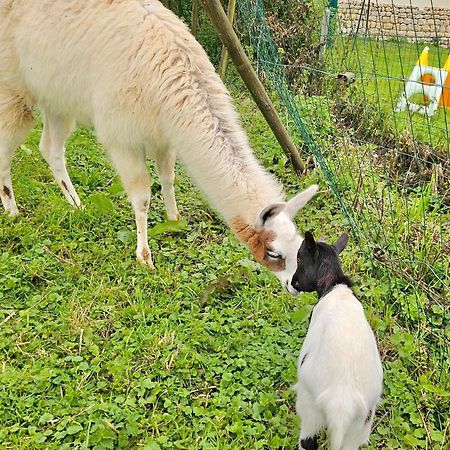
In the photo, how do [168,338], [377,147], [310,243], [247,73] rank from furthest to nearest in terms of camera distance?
[377,147] < [247,73] < [168,338] < [310,243]

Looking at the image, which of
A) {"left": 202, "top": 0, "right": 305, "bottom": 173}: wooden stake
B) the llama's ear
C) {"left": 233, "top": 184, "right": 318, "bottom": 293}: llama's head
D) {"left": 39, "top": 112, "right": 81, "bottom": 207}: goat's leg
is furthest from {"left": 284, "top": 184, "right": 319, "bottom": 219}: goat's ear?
{"left": 39, "top": 112, "right": 81, "bottom": 207}: goat's leg

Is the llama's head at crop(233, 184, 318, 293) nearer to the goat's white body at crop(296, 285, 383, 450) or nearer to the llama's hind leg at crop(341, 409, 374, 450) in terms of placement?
the goat's white body at crop(296, 285, 383, 450)

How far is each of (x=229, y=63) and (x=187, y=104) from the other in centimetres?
430

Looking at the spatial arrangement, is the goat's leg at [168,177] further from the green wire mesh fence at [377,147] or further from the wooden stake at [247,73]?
the green wire mesh fence at [377,147]

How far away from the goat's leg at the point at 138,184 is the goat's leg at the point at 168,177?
297 mm

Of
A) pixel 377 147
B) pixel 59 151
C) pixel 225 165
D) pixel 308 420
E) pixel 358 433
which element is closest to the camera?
pixel 358 433

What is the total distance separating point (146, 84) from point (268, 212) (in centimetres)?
117

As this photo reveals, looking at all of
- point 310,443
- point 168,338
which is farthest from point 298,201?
point 310,443

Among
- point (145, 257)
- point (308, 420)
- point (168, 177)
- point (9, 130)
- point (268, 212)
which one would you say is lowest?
point (145, 257)

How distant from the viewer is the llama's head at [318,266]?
2.76 m

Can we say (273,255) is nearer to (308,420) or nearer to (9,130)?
(308,420)

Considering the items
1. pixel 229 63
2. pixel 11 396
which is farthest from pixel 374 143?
pixel 11 396

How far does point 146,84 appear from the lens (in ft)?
11.9

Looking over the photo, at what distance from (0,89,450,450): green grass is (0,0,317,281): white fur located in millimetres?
428
